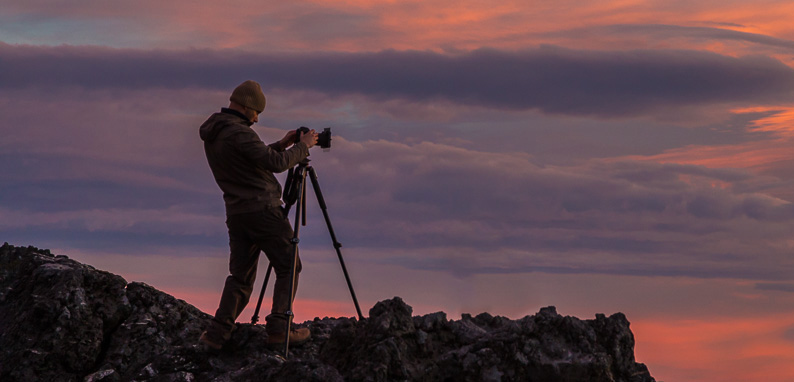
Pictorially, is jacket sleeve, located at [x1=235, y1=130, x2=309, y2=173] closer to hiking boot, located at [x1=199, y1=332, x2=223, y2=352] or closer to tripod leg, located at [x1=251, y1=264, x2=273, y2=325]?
tripod leg, located at [x1=251, y1=264, x2=273, y2=325]

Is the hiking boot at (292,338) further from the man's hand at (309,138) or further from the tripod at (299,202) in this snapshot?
the man's hand at (309,138)

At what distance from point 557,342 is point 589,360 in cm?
45

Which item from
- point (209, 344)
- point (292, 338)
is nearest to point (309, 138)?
point (292, 338)

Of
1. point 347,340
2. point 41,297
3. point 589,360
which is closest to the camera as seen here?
point 589,360

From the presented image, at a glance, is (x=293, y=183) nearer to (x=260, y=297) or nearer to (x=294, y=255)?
(x=294, y=255)

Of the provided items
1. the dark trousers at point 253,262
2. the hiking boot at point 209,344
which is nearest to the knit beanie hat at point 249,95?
the dark trousers at point 253,262

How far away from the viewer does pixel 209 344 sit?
12188 mm

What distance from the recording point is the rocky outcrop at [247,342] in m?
9.72

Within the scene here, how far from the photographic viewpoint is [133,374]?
40.1 feet

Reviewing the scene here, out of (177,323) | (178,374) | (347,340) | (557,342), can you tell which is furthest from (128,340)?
(557,342)

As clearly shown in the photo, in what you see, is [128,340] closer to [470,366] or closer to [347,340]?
[347,340]

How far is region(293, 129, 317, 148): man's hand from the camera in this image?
39.4 feet

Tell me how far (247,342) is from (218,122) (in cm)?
345

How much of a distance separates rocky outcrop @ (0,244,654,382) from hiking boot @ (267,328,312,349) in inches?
5.8
